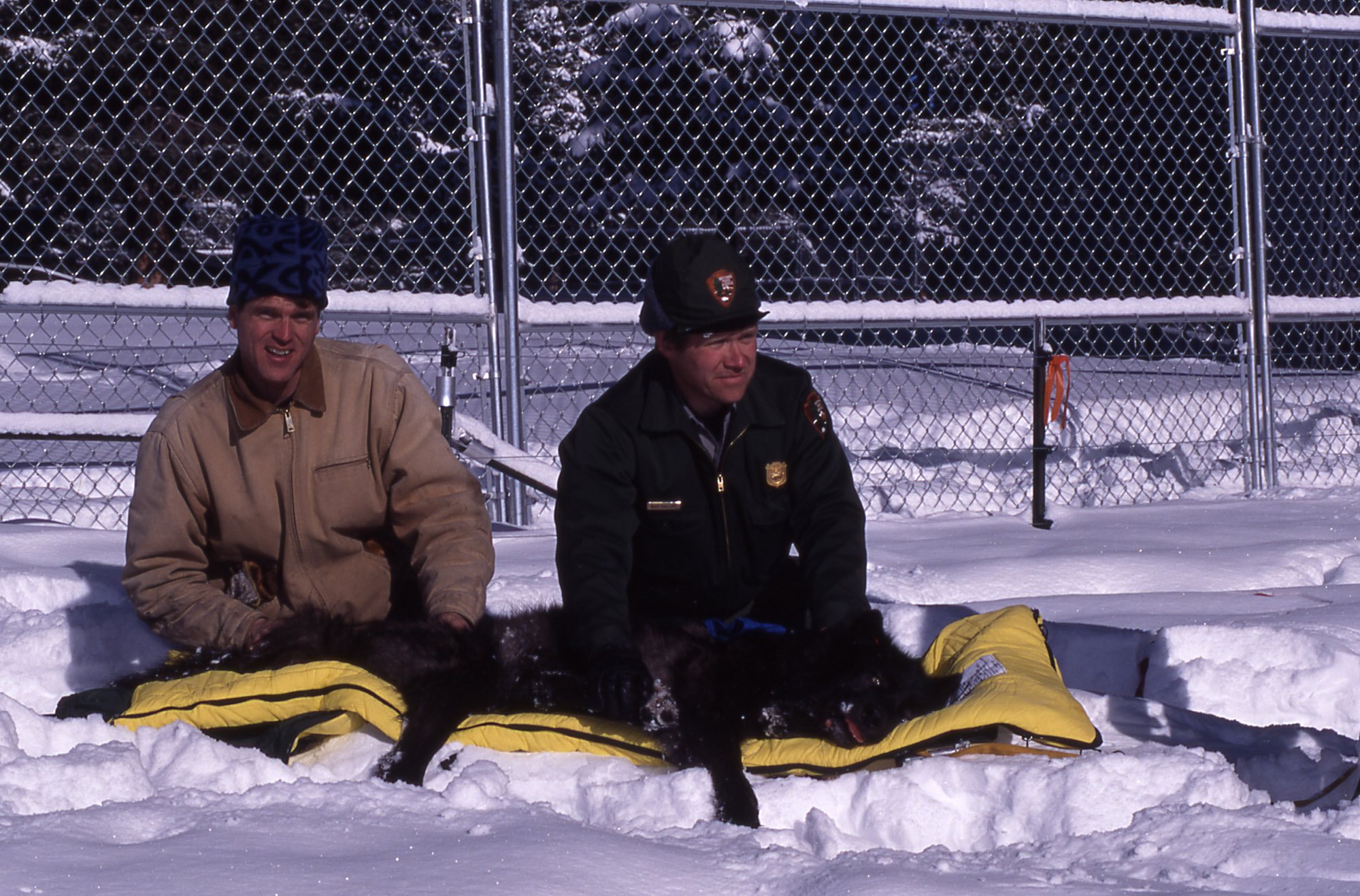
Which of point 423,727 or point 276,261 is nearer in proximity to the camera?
point 423,727

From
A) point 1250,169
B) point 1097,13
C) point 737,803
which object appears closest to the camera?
point 737,803

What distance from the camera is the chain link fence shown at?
482 cm

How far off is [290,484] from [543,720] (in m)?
0.87

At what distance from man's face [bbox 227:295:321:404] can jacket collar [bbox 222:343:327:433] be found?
5 centimetres

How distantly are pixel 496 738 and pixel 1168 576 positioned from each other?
2.57 m

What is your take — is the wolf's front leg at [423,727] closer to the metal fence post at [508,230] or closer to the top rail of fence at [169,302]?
the top rail of fence at [169,302]

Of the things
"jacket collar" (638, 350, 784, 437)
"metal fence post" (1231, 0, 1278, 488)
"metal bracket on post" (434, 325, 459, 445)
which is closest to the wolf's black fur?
"jacket collar" (638, 350, 784, 437)

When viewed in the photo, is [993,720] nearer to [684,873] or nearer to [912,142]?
[684,873]

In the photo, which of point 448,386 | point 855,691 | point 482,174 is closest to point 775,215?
point 482,174

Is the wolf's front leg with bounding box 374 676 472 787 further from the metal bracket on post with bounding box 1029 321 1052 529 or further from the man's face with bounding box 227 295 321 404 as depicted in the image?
the metal bracket on post with bounding box 1029 321 1052 529

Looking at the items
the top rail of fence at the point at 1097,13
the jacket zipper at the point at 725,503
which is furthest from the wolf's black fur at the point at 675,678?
the top rail of fence at the point at 1097,13

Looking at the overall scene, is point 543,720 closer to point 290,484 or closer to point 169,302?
point 290,484

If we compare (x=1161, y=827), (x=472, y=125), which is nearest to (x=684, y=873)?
(x=1161, y=827)

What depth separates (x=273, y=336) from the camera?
2.52 m
